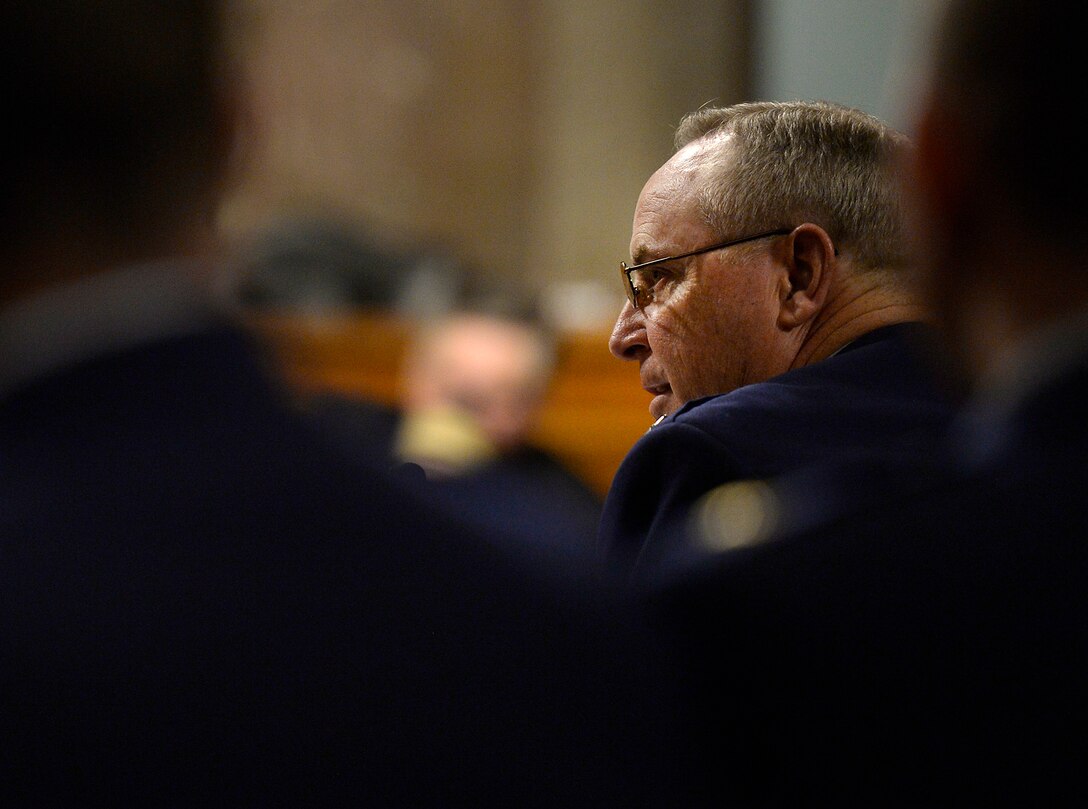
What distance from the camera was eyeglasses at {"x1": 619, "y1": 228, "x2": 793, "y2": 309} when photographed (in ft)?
6.18

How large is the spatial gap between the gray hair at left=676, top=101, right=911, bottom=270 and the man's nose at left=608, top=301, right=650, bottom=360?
0.72ft

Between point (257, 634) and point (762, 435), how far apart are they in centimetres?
85

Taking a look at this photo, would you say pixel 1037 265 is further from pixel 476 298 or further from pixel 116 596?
pixel 476 298

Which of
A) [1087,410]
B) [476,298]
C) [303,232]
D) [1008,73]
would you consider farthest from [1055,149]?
[303,232]

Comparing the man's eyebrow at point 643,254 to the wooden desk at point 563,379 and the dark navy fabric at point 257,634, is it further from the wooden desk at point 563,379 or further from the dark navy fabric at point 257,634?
the wooden desk at point 563,379

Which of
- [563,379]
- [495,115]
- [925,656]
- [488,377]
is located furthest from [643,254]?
[495,115]

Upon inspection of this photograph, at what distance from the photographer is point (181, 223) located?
91 centimetres

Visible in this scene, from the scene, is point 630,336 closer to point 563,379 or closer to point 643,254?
point 643,254

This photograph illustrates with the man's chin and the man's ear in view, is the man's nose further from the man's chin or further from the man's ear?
the man's ear

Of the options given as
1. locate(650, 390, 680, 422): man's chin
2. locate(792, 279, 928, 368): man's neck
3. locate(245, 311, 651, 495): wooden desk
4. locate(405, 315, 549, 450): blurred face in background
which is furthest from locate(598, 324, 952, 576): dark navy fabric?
locate(245, 311, 651, 495): wooden desk

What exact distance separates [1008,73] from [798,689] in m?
0.43

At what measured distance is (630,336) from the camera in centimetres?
209

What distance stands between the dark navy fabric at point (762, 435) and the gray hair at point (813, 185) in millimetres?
227

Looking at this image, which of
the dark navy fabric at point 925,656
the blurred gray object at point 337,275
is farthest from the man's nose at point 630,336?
the blurred gray object at point 337,275
